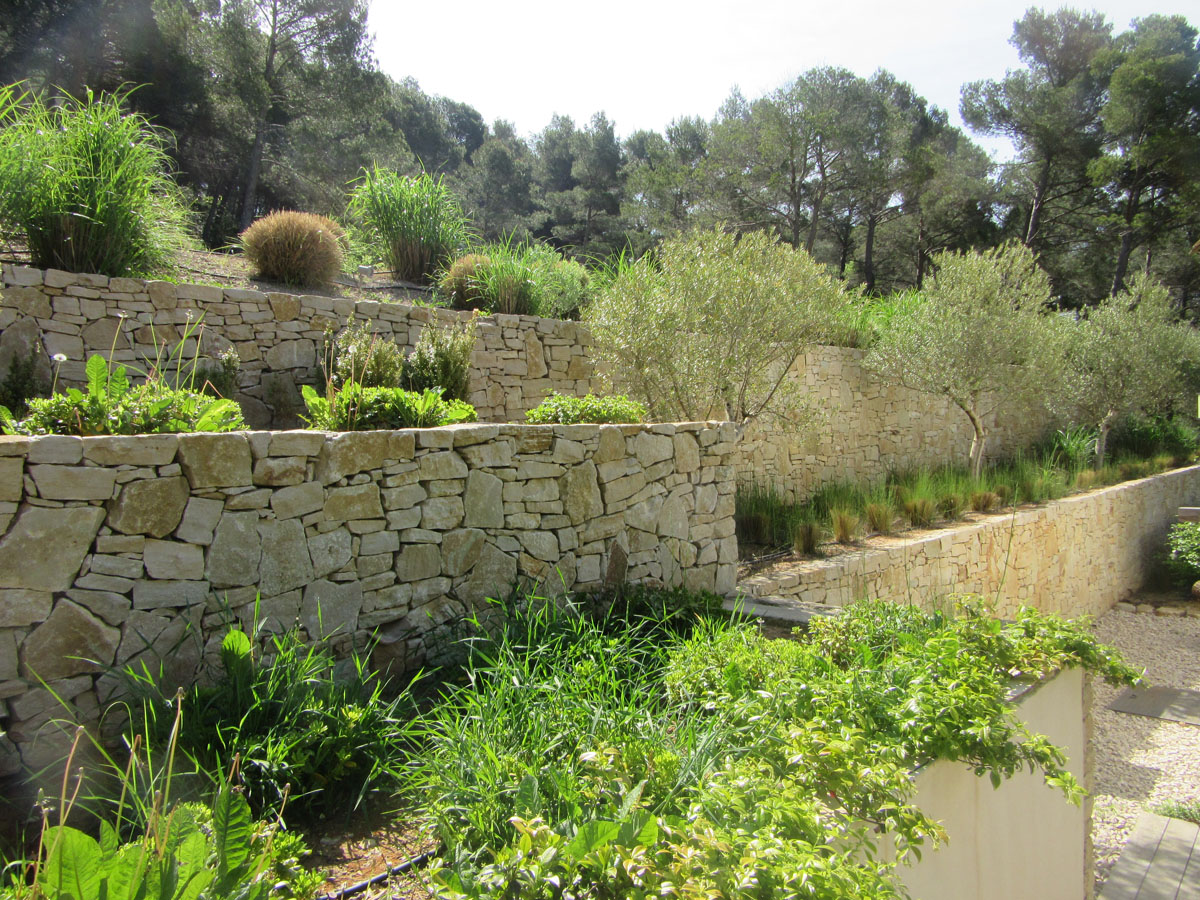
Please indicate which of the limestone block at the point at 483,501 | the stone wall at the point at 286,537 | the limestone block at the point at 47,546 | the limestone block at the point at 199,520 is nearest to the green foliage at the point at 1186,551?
the stone wall at the point at 286,537

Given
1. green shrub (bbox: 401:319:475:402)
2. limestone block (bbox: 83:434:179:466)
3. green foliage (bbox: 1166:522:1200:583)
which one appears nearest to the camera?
limestone block (bbox: 83:434:179:466)

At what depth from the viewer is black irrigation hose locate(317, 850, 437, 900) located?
7.52 ft

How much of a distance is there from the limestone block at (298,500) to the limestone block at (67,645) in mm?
845

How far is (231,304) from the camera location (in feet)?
21.7

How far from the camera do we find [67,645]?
2.92 meters

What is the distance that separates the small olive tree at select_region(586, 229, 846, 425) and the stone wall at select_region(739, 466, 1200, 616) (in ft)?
6.54

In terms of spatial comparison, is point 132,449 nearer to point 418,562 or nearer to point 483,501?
point 418,562

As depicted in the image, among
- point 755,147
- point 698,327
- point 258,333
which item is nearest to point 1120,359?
Result: point 755,147

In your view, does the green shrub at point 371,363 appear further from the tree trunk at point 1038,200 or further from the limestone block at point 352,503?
the tree trunk at point 1038,200

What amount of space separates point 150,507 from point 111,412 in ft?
2.00

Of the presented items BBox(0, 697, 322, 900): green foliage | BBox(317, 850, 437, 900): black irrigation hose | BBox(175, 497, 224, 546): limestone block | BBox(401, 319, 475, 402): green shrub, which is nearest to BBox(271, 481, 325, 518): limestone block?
BBox(175, 497, 224, 546): limestone block

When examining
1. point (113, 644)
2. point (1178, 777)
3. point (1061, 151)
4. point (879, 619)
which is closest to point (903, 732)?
point (879, 619)

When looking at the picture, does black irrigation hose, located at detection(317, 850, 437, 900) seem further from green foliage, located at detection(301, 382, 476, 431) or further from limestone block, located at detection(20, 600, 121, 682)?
green foliage, located at detection(301, 382, 476, 431)

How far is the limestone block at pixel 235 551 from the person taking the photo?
11.0ft
